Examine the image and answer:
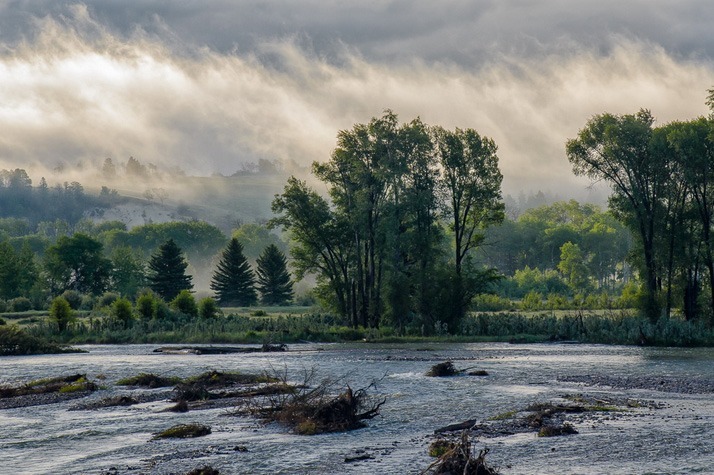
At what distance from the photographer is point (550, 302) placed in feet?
384

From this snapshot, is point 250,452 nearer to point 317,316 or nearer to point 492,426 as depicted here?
point 492,426

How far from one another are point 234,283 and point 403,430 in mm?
113692

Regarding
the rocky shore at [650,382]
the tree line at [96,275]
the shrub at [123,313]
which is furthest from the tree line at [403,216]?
the tree line at [96,275]

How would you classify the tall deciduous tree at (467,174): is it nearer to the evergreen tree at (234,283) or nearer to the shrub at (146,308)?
the shrub at (146,308)

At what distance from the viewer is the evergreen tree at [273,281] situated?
138250 millimetres

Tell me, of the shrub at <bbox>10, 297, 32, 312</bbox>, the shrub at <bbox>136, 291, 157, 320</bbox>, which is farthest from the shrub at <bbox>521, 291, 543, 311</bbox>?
the shrub at <bbox>10, 297, 32, 312</bbox>

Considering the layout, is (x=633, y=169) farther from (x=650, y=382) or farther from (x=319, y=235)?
(x=650, y=382)

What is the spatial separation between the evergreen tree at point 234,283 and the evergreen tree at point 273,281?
2153 mm

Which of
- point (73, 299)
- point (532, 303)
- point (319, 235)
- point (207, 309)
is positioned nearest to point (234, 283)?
point (73, 299)

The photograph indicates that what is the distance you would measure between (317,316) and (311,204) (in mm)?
11851

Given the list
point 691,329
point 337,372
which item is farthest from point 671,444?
point 691,329

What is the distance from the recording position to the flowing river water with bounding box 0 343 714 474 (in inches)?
778

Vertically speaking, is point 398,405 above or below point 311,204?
below

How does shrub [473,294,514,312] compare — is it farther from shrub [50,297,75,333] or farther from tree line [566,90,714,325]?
shrub [50,297,75,333]
